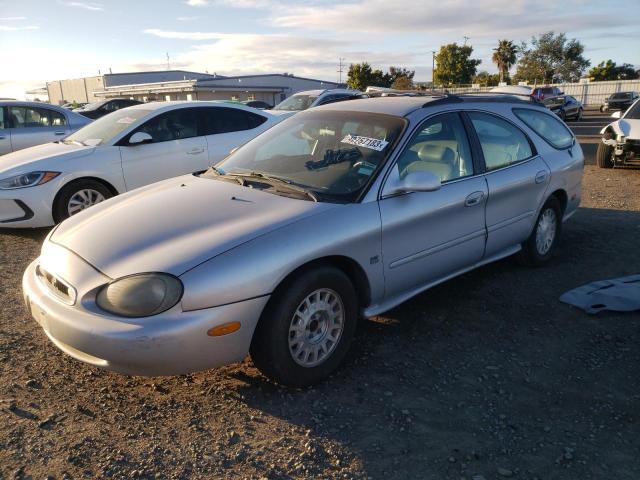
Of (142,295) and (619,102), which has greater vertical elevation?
(619,102)

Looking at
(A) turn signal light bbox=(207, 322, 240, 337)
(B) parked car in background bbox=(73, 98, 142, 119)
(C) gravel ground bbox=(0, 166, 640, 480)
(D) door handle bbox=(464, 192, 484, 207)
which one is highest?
(B) parked car in background bbox=(73, 98, 142, 119)

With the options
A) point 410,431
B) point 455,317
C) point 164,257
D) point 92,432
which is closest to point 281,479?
point 410,431

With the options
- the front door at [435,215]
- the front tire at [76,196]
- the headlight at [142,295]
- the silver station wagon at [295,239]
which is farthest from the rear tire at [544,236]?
the front tire at [76,196]

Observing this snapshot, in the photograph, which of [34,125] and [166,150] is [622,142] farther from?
[34,125]

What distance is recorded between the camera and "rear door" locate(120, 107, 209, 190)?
6.34 m

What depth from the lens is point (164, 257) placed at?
274 centimetres

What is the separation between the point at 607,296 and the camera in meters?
4.22

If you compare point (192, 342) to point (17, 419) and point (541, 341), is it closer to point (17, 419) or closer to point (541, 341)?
point (17, 419)

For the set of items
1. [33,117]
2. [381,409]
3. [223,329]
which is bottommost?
[381,409]

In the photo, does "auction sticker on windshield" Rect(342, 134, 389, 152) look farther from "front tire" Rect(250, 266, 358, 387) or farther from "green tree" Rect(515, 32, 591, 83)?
"green tree" Rect(515, 32, 591, 83)

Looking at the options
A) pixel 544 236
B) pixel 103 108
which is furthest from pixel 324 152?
pixel 103 108

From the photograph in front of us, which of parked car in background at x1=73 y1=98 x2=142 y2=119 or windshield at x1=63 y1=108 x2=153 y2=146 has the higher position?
parked car in background at x1=73 y1=98 x2=142 y2=119

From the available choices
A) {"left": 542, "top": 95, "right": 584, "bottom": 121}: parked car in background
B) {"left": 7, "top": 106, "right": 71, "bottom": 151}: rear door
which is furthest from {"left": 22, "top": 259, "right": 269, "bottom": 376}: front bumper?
{"left": 542, "top": 95, "right": 584, "bottom": 121}: parked car in background

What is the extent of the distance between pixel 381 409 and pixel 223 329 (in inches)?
39.0
